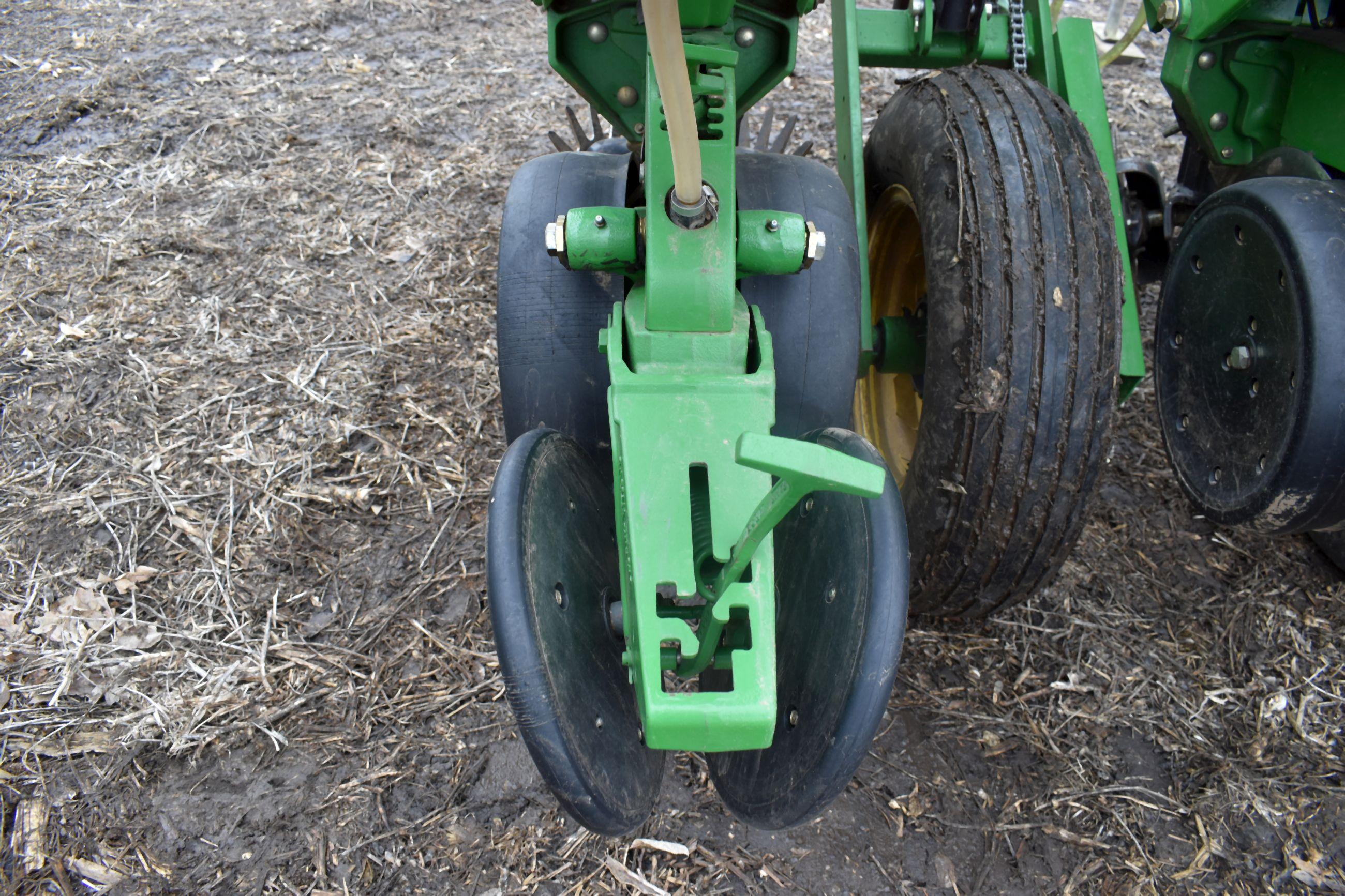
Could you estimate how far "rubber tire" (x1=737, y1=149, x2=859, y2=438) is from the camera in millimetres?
1939

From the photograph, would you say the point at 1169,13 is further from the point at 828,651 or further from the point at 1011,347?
the point at 828,651

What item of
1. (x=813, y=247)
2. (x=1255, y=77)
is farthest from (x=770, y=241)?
(x=1255, y=77)

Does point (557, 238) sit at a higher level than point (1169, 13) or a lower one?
lower

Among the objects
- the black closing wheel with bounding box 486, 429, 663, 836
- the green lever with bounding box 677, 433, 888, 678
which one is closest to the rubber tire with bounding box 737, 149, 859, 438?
the black closing wheel with bounding box 486, 429, 663, 836

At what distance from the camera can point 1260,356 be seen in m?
2.01

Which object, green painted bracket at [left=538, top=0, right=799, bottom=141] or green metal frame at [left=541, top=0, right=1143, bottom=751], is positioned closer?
green metal frame at [left=541, top=0, right=1143, bottom=751]

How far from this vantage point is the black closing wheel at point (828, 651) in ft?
4.50

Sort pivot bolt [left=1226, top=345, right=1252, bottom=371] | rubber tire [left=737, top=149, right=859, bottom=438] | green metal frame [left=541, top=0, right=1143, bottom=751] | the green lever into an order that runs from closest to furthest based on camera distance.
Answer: the green lever
green metal frame [left=541, top=0, right=1143, bottom=751]
rubber tire [left=737, top=149, right=859, bottom=438]
pivot bolt [left=1226, top=345, right=1252, bottom=371]

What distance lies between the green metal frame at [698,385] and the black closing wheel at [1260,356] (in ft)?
0.73

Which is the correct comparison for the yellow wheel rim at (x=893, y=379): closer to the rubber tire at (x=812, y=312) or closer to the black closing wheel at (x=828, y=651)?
the rubber tire at (x=812, y=312)

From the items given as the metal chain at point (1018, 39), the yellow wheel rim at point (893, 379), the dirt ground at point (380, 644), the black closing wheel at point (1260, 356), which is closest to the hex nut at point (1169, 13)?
the metal chain at point (1018, 39)

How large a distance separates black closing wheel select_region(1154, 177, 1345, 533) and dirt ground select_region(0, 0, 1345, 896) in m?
0.49

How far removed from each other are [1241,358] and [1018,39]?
1.09m

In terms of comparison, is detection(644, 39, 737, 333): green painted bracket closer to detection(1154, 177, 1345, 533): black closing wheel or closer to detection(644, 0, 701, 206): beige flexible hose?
detection(644, 0, 701, 206): beige flexible hose
